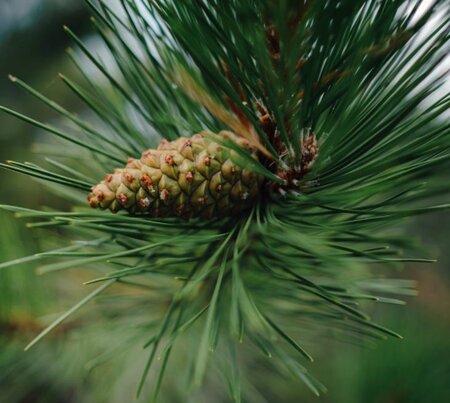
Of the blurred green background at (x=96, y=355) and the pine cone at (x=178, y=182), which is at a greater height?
the pine cone at (x=178, y=182)

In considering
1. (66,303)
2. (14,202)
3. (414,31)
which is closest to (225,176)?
(414,31)

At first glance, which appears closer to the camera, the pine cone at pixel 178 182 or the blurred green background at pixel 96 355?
the pine cone at pixel 178 182

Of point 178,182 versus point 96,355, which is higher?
point 178,182

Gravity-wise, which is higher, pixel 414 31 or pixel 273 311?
pixel 414 31

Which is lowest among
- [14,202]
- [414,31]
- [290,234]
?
[290,234]

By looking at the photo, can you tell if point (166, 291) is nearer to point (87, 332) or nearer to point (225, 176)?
point (87, 332)

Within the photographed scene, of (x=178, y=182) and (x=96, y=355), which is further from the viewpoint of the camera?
(x=96, y=355)

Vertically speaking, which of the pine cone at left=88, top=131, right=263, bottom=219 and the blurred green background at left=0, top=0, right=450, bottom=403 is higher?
the pine cone at left=88, top=131, right=263, bottom=219

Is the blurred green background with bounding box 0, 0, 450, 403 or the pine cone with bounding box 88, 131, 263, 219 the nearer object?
the pine cone with bounding box 88, 131, 263, 219
